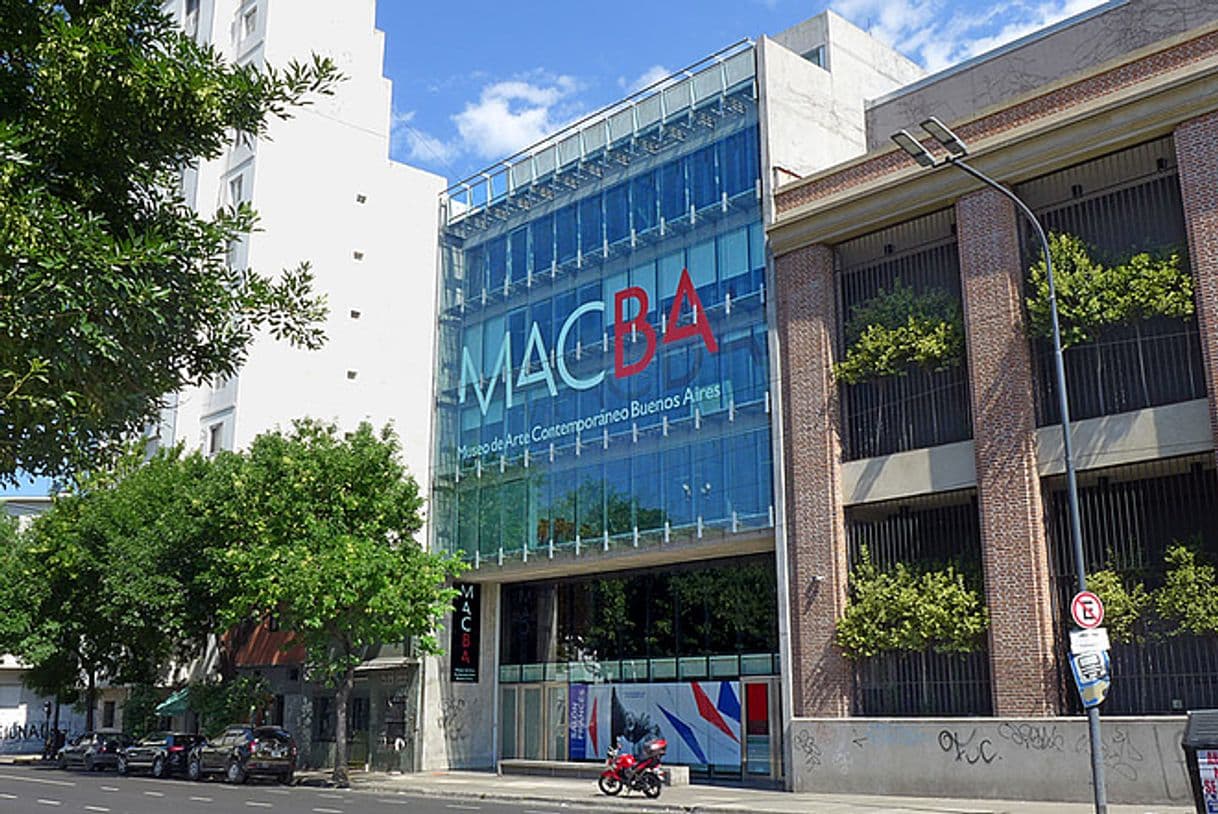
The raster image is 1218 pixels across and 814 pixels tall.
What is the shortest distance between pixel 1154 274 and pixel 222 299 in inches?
721

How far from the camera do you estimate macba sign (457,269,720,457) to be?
31406 mm

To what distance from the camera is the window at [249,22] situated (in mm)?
50344

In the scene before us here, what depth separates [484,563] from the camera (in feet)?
119

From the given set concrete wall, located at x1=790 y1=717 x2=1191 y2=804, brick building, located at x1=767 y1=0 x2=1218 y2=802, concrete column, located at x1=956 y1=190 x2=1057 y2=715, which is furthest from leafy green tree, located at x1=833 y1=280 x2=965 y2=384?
concrete wall, located at x1=790 y1=717 x2=1191 y2=804

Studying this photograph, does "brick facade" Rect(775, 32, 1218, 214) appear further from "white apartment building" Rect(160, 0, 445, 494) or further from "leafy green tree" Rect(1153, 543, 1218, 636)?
"white apartment building" Rect(160, 0, 445, 494)

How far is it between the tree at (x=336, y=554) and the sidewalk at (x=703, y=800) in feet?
11.8

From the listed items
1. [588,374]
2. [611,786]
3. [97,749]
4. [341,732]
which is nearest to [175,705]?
[97,749]

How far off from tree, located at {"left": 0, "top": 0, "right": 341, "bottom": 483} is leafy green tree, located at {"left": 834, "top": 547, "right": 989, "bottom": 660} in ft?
54.4

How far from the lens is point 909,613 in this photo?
Answer: 24.9 meters

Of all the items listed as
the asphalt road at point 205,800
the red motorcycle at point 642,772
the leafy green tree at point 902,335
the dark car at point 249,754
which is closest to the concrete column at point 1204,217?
the leafy green tree at point 902,335

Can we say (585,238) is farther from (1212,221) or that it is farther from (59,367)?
(59,367)

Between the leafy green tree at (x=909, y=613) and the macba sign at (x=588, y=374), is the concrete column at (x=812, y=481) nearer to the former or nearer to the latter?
the leafy green tree at (x=909, y=613)

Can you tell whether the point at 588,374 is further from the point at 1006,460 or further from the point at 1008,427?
the point at 1006,460

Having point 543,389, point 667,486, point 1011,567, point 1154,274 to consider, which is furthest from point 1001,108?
point 543,389
